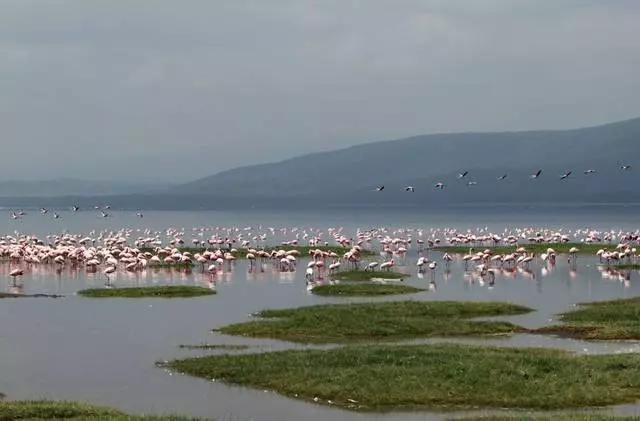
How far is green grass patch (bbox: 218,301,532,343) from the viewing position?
1506 inches

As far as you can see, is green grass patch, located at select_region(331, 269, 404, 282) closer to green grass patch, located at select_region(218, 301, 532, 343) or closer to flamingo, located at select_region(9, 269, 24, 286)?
green grass patch, located at select_region(218, 301, 532, 343)

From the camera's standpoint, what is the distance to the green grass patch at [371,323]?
38.2 m

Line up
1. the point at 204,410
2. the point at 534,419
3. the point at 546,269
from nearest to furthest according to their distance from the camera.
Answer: the point at 534,419 → the point at 204,410 → the point at 546,269

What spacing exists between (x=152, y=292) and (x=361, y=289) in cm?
1169

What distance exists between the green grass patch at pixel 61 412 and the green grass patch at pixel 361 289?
2934 cm

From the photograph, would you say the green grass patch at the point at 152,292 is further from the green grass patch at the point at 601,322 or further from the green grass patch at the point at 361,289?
the green grass patch at the point at 601,322

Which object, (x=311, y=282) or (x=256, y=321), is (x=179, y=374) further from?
(x=311, y=282)

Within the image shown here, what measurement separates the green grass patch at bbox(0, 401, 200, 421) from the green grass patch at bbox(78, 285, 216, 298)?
27.9 m

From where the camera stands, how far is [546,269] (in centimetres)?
7050

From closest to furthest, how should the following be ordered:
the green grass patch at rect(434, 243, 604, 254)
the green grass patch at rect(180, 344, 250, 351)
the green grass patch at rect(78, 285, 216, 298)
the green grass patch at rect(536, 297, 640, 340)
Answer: the green grass patch at rect(180, 344, 250, 351) < the green grass patch at rect(536, 297, 640, 340) < the green grass patch at rect(78, 285, 216, 298) < the green grass patch at rect(434, 243, 604, 254)

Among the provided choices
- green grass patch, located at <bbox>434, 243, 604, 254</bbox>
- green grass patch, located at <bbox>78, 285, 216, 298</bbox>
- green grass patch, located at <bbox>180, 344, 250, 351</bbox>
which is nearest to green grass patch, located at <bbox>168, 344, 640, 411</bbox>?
green grass patch, located at <bbox>180, 344, 250, 351</bbox>

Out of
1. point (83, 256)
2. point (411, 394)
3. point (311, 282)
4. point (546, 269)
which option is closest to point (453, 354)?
point (411, 394)

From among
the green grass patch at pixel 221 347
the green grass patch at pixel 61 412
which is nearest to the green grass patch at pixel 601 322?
the green grass patch at pixel 221 347

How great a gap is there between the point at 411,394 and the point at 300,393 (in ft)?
10.7
